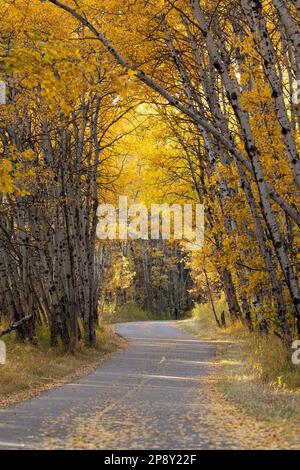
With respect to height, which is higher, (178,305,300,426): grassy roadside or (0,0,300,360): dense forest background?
(0,0,300,360): dense forest background

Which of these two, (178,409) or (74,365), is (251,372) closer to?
(178,409)

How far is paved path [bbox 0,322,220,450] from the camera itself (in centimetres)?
778

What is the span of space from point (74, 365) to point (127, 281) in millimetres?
34361

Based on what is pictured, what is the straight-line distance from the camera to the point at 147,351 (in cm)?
2261

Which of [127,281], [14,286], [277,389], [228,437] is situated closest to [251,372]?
[277,389]

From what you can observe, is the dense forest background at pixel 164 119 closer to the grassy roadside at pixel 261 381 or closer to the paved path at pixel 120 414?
the grassy roadside at pixel 261 381

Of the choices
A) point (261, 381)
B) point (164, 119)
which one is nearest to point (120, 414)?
point (261, 381)

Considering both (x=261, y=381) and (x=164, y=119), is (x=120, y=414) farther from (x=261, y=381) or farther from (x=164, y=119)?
(x=164, y=119)

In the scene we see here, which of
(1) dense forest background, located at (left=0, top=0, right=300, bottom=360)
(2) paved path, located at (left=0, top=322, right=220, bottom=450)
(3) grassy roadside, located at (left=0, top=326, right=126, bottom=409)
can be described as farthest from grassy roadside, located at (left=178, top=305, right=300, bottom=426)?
(3) grassy roadside, located at (left=0, top=326, right=126, bottom=409)

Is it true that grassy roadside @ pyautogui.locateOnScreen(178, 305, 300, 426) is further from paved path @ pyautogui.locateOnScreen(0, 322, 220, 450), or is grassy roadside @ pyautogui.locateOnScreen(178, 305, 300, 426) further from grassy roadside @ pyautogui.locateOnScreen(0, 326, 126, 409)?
grassy roadside @ pyautogui.locateOnScreen(0, 326, 126, 409)

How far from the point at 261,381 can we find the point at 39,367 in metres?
5.55

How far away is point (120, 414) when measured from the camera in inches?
389

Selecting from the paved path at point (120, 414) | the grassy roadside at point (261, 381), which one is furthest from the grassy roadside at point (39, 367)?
the grassy roadside at point (261, 381)

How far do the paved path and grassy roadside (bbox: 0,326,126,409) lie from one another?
0.48m
